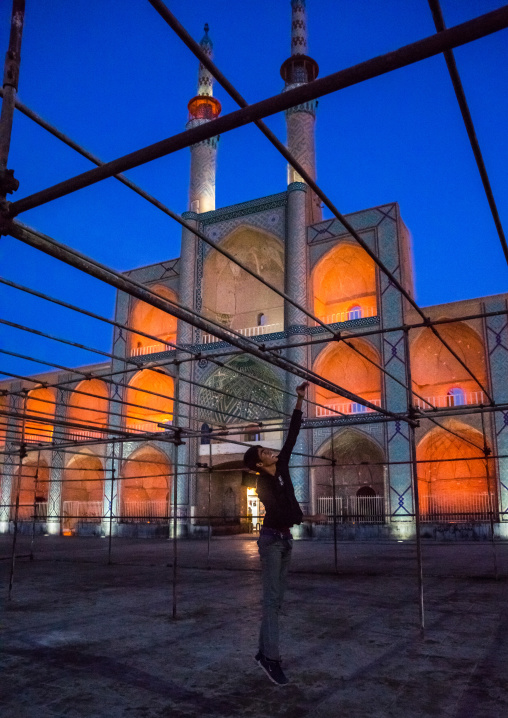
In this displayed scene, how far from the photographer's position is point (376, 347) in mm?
19188

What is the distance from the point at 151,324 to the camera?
25.7 metres

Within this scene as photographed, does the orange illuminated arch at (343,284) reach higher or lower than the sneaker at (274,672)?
higher

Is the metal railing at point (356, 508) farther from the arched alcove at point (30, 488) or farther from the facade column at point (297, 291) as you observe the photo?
the arched alcove at point (30, 488)

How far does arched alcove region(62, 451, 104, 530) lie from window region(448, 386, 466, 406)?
530 inches

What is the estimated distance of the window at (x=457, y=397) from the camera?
65.5ft

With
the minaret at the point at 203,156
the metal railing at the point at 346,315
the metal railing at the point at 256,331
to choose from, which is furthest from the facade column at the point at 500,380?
the minaret at the point at 203,156

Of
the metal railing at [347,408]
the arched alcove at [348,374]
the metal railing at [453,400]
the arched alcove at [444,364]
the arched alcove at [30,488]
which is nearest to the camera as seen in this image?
the metal railing at [453,400]

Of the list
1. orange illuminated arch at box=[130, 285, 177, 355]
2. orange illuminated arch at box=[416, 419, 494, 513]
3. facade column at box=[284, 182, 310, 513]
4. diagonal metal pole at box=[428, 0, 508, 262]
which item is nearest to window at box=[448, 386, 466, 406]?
orange illuminated arch at box=[416, 419, 494, 513]

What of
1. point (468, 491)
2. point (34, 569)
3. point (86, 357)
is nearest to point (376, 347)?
point (468, 491)

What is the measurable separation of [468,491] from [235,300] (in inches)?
470

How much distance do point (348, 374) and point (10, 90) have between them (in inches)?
806

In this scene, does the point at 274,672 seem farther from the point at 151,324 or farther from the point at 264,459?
the point at 151,324

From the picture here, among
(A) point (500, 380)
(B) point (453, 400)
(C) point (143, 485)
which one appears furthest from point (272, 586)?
(C) point (143, 485)

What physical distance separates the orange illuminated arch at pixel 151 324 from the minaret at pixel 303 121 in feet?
21.8
